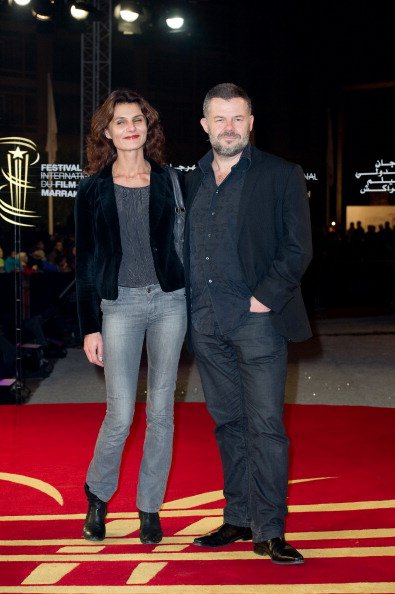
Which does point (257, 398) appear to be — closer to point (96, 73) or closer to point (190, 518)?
point (190, 518)

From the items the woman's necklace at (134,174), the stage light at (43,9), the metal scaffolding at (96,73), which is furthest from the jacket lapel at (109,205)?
the metal scaffolding at (96,73)

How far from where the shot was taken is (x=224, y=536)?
4.21 m

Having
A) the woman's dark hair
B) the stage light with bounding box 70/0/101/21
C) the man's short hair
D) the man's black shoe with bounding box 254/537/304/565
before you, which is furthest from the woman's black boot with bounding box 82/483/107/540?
the stage light with bounding box 70/0/101/21

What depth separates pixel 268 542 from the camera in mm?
3988

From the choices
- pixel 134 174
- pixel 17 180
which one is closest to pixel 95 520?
pixel 134 174

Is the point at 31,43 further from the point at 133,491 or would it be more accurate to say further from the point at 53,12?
the point at 133,491

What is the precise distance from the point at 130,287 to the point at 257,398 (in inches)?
26.2

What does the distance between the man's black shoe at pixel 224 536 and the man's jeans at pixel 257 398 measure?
100mm

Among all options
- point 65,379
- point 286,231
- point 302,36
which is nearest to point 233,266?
point 286,231

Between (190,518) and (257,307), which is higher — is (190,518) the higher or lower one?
the lower one

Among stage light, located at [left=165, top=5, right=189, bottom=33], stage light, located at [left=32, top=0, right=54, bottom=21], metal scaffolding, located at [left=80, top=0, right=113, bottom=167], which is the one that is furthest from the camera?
metal scaffolding, located at [left=80, top=0, right=113, bottom=167]

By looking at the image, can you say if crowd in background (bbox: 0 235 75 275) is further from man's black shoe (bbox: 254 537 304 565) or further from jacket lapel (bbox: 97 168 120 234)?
man's black shoe (bbox: 254 537 304 565)

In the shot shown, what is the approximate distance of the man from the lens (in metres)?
3.95

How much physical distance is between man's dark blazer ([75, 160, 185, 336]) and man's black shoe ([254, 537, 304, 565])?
1.03m
